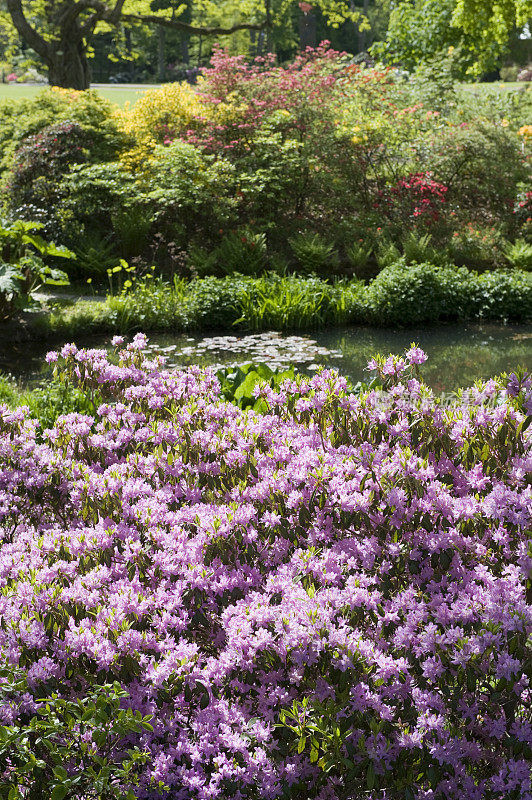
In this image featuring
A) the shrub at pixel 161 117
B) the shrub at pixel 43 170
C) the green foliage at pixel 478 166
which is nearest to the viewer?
the shrub at pixel 43 170

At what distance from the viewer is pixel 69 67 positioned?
789 inches

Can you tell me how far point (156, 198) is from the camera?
13.2 metres

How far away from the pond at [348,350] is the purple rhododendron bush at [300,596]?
5132 millimetres

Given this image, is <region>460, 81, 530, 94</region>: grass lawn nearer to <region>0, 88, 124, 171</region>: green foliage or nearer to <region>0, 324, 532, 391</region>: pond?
<region>0, 88, 124, 171</region>: green foliage

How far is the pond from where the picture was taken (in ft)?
28.4

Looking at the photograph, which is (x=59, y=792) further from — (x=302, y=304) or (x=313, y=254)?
(x=313, y=254)

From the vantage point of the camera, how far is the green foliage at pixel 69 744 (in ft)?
5.77

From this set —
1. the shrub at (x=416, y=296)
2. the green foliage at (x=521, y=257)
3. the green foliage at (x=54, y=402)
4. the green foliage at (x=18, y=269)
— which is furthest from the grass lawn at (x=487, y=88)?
the green foliage at (x=54, y=402)

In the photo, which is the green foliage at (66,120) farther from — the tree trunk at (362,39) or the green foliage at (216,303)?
the tree trunk at (362,39)

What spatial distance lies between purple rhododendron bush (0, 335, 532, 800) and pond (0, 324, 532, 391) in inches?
202

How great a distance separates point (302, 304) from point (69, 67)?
1346 centimetres

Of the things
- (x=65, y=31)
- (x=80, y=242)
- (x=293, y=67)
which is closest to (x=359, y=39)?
(x=65, y=31)

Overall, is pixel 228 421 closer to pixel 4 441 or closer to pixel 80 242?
pixel 4 441

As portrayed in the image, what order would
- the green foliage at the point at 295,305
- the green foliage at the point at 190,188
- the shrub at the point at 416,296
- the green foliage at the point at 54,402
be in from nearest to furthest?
the green foliage at the point at 54,402 < the green foliage at the point at 295,305 < the shrub at the point at 416,296 < the green foliage at the point at 190,188
